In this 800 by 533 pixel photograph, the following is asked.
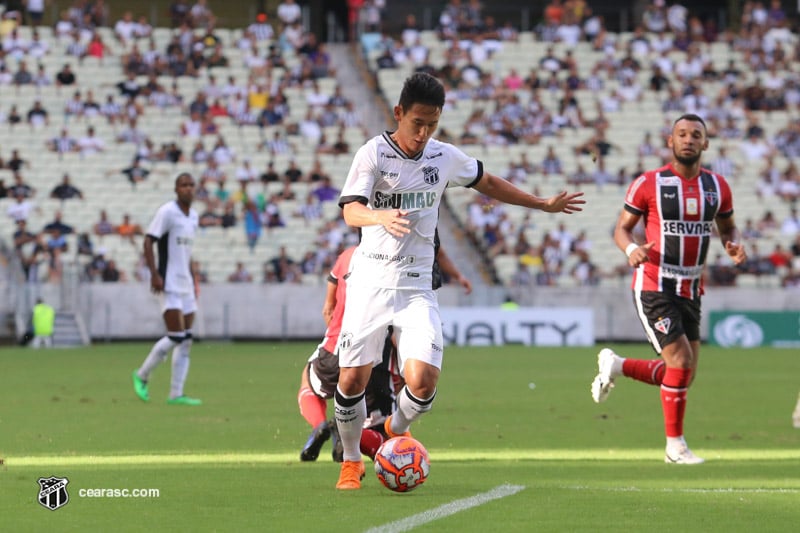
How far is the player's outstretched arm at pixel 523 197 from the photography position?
27.7 ft

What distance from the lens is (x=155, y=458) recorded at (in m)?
10.5

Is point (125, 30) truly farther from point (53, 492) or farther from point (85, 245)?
point (53, 492)

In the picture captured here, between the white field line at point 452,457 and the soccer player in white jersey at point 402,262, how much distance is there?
2.15 m

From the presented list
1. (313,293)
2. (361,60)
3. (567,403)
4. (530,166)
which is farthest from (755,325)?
(567,403)

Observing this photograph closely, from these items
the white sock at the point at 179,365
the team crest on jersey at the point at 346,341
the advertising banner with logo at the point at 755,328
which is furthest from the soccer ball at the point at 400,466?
the advertising banner with logo at the point at 755,328

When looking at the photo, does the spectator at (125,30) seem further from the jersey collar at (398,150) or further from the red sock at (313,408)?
the jersey collar at (398,150)

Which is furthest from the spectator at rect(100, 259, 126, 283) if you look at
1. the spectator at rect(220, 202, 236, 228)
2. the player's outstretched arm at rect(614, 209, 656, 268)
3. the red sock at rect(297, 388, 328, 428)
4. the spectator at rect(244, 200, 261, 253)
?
the red sock at rect(297, 388, 328, 428)

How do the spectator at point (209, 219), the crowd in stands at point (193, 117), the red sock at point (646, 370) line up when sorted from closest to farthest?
the red sock at point (646, 370), the crowd in stands at point (193, 117), the spectator at point (209, 219)

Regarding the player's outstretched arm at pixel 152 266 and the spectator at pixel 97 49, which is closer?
the player's outstretched arm at pixel 152 266

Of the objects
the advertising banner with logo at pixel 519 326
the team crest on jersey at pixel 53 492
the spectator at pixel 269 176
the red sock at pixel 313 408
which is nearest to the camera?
the team crest on jersey at pixel 53 492

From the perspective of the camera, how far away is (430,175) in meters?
8.45

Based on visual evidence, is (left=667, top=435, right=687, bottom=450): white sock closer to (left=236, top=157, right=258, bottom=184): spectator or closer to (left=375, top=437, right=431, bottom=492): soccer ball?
(left=375, top=437, right=431, bottom=492): soccer ball

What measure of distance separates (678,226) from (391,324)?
137 inches

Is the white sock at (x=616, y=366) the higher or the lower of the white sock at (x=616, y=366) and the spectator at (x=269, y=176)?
the higher
